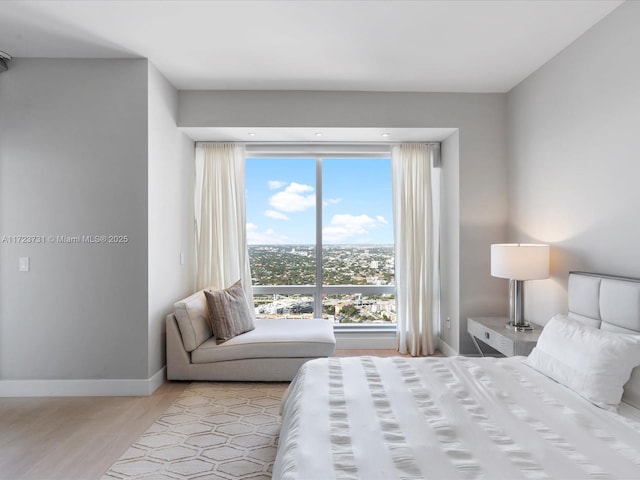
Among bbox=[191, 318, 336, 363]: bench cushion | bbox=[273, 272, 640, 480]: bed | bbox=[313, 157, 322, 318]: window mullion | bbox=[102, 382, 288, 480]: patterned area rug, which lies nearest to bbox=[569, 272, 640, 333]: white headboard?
bbox=[273, 272, 640, 480]: bed

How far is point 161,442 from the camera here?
243cm

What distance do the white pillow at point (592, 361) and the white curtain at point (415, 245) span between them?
2141 mm

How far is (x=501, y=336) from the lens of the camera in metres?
3.00

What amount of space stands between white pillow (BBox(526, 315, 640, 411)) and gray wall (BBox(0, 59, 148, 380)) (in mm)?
2951

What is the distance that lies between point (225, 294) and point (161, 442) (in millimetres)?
1469

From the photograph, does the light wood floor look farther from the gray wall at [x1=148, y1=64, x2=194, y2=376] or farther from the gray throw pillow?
the gray throw pillow

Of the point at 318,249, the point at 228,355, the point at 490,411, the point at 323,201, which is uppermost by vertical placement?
the point at 323,201

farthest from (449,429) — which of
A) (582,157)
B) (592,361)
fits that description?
(582,157)

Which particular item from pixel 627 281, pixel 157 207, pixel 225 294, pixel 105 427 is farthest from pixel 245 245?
pixel 627 281

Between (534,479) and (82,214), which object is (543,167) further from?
(82,214)

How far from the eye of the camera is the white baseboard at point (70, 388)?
313 cm

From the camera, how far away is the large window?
4.59 metres

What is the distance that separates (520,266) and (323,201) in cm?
231

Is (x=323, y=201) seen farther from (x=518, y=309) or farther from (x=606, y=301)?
(x=606, y=301)
